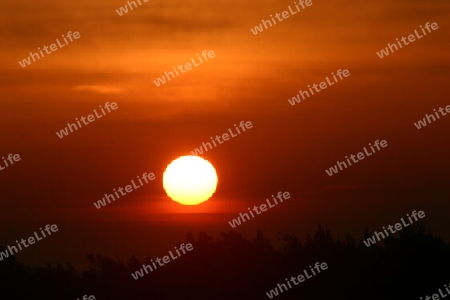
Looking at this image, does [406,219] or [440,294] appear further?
[406,219]

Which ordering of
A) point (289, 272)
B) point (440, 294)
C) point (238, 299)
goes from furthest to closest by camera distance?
point (289, 272)
point (238, 299)
point (440, 294)

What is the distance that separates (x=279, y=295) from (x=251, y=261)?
189 inches

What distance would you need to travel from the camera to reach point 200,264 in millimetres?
44656

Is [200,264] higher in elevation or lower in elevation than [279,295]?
higher

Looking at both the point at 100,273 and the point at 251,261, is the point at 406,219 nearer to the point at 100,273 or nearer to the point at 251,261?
the point at 251,261

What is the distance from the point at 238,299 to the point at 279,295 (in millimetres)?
1906

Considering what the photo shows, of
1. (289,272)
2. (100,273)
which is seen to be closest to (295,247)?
(289,272)

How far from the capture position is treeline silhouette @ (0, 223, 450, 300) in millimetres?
41281

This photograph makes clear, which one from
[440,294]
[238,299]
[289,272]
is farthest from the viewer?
[289,272]

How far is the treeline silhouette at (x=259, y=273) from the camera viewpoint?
41.3m

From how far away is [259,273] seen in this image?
43.7 m

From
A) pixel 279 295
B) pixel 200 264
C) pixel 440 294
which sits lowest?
pixel 440 294

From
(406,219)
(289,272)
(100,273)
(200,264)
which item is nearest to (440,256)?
(406,219)

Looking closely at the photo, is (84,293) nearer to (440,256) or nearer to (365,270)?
(365,270)
